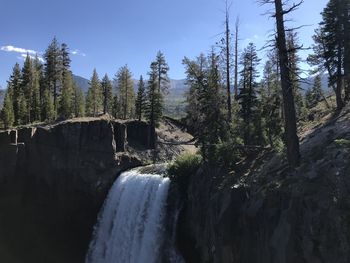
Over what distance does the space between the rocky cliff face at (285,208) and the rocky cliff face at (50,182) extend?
1855 centimetres

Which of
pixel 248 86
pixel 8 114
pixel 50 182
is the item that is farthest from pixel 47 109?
pixel 248 86

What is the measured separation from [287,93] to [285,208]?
16.2 ft

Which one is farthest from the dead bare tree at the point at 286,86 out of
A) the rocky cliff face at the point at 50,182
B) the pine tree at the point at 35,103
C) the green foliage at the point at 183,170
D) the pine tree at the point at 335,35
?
the pine tree at the point at 35,103

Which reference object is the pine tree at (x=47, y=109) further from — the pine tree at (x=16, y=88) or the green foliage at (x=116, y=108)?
the green foliage at (x=116, y=108)

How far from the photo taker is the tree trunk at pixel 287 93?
1805 cm

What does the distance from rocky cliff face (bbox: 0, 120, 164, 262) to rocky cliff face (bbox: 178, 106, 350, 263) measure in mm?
18554

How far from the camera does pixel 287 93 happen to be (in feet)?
60.7

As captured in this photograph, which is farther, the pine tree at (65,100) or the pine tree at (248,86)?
the pine tree at (65,100)

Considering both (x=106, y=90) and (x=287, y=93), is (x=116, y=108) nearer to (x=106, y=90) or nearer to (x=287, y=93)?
(x=106, y=90)

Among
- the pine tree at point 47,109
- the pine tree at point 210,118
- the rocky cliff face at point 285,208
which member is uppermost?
the pine tree at point 47,109

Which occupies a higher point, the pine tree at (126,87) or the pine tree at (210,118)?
the pine tree at (126,87)

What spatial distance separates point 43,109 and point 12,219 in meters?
28.6

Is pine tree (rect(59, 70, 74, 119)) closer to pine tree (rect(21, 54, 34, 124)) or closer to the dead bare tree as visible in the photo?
Answer: pine tree (rect(21, 54, 34, 124))

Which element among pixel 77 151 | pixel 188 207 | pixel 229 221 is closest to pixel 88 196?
pixel 77 151
